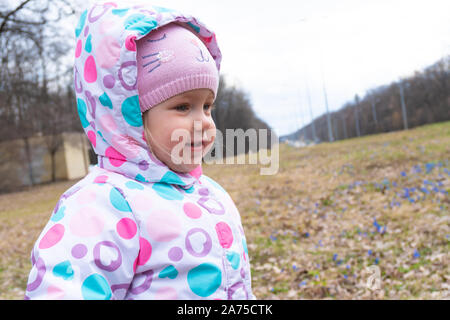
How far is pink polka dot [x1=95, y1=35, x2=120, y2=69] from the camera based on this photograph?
121 cm

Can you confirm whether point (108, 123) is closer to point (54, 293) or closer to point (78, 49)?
point (78, 49)

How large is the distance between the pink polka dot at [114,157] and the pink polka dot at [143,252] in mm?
286

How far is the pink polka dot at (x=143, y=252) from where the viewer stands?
112cm

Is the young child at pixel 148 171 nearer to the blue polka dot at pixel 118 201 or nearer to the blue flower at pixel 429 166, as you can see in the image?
the blue polka dot at pixel 118 201

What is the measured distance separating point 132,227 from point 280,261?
3.87 metres

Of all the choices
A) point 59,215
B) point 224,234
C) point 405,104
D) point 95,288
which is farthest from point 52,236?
point 405,104

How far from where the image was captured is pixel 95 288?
3.26 ft

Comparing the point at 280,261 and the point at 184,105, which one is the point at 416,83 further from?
the point at 184,105

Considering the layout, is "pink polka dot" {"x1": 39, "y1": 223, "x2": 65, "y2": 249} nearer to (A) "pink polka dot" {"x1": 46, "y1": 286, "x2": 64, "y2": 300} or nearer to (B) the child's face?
(A) "pink polka dot" {"x1": 46, "y1": 286, "x2": 64, "y2": 300}

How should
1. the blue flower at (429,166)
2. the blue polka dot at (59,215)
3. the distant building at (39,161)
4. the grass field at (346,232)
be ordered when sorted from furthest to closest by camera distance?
1. the distant building at (39,161)
2. the blue flower at (429,166)
3. the grass field at (346,232)
4. the blue polka dot at (59,215)

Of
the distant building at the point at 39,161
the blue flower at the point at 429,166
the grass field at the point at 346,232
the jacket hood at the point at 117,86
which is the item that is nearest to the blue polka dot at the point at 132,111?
the jacket hood at the point at 117,86

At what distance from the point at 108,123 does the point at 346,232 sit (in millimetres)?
4711

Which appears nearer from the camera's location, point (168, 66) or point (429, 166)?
point (168, 66)

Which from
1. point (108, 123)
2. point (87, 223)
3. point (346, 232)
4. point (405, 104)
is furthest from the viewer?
point (405, 104)
